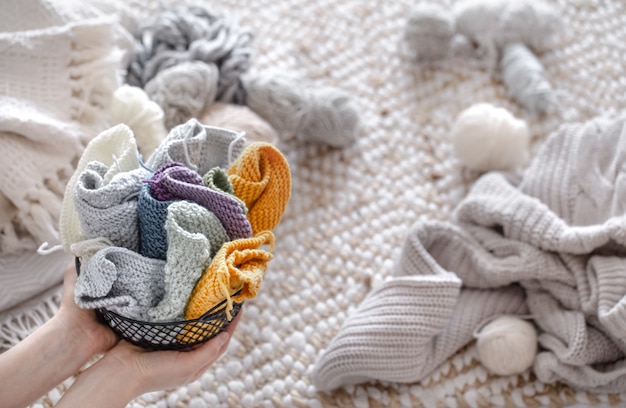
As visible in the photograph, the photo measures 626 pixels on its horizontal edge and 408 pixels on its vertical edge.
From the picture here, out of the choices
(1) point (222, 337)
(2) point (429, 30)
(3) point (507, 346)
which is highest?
(2) point (429, 30)

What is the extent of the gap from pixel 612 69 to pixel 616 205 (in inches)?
19.2

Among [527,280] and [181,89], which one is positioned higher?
[181,89]

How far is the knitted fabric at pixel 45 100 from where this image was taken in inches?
36.7

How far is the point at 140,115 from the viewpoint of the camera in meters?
0.98

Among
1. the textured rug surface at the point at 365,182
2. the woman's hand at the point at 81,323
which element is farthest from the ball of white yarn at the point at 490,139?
the woman's hand at the point at 81,323

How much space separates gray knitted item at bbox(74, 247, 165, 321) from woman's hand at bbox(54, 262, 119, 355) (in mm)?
95

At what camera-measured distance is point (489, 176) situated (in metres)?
1.13

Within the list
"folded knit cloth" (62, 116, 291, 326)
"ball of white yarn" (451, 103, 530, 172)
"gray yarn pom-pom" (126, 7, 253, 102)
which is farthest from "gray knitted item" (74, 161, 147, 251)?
"ball of white yarn" (451, 103, 530, 172)

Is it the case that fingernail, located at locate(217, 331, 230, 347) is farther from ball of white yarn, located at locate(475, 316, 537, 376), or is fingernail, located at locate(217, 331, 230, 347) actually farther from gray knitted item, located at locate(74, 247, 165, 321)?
ball of white yarn, located at locate(475, 316, 537, 376)

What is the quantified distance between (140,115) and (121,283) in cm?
34

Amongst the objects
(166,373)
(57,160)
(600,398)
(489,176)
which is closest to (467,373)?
(600,398)

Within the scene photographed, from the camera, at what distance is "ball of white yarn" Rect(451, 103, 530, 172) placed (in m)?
1.16

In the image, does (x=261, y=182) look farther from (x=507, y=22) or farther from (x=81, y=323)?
(x=507, y=22)

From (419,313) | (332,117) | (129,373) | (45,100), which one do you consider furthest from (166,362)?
(332,117)
